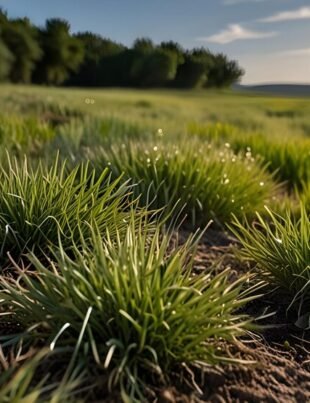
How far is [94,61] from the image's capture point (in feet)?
56.2

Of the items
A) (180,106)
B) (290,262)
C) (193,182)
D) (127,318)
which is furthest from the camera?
(180,106)

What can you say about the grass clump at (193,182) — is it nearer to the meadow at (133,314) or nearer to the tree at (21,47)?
the meadow at (133,314)

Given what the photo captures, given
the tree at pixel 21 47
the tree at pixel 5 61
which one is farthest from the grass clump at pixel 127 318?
the tree at pixel 5 61

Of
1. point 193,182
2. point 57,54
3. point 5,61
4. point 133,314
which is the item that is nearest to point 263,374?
point 133,314

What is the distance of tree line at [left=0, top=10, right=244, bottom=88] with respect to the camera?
33.5ft

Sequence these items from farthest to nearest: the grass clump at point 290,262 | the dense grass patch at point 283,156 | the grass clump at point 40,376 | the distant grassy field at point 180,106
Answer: the distant grassy field at point 180,106
the dense grass patch at point 283,156
the grass clump at point 290,262
the grass clump at point 40,376

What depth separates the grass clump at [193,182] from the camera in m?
4.41

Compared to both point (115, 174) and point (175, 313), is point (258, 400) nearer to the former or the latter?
point (175, 313)

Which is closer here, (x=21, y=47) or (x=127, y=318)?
(x=127, y=318)

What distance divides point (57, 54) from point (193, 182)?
24428mm

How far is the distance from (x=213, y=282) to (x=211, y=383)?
16.0 inches

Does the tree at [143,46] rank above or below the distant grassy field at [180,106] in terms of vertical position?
above

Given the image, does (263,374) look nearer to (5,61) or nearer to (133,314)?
(133,314)

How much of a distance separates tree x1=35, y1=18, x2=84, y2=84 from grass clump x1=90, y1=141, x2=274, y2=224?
1540cm
